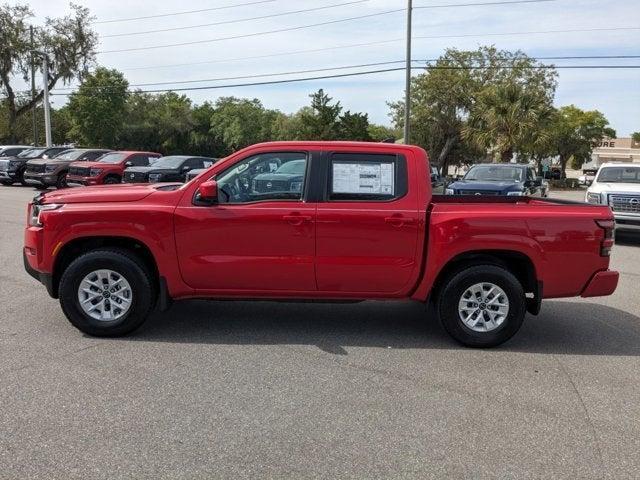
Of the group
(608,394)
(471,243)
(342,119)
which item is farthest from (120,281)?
(342,119)

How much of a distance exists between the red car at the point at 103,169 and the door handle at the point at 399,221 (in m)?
16.9

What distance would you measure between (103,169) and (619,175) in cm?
1578

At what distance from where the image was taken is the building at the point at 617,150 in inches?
5167

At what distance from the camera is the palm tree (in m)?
37.4

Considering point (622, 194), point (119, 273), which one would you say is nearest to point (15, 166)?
point (119, 273)

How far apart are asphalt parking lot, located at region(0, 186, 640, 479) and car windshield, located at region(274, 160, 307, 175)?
154cm

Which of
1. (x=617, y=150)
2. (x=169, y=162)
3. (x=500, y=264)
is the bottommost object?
(x=500, y=264)

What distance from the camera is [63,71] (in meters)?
47.2

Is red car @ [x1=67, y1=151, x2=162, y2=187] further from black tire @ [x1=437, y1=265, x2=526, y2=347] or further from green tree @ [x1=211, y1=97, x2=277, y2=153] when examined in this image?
green tree @ [x1=211, y1=97, x2=277, y2=153]

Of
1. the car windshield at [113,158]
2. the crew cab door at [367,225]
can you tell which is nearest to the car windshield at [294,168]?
the crew cab door at [367,225]

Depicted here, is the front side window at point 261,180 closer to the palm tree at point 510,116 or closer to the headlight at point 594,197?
the headlight at point 594,197

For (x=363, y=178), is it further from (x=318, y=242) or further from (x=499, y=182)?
(x=499, y=182)

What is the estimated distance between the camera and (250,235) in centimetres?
547

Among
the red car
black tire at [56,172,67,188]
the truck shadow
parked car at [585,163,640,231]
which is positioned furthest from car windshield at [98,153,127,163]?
the truck shadow
